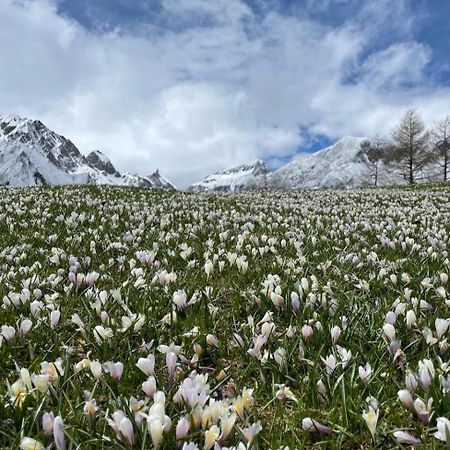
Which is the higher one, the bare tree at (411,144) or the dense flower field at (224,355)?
the bare tree at (411,144)

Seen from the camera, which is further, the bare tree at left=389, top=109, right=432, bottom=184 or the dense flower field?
the bare tree at left=389, top=109, right=432, bottom=184

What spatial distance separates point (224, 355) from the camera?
373 centimetres

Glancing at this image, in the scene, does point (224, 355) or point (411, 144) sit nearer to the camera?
point (224, 355)

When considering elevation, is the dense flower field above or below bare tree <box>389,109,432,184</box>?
below

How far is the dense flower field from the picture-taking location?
7.95ft

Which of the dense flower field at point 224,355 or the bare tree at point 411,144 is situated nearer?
the dense flower field at point 224,355

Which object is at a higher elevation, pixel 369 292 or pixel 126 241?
pixel 126 241

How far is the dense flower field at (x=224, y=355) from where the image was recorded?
2.42m

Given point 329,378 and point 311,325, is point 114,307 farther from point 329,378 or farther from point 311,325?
point 329,378

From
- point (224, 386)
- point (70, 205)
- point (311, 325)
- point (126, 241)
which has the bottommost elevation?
point (224, 386)

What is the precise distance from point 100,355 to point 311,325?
6.30ft

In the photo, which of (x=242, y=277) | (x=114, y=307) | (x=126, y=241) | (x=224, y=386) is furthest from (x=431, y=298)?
(x=126, y=241)

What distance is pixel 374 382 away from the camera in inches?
119

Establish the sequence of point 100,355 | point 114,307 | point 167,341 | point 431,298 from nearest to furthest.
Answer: point 100,355 < point 167,341 < point 114,307 < point 431,298
